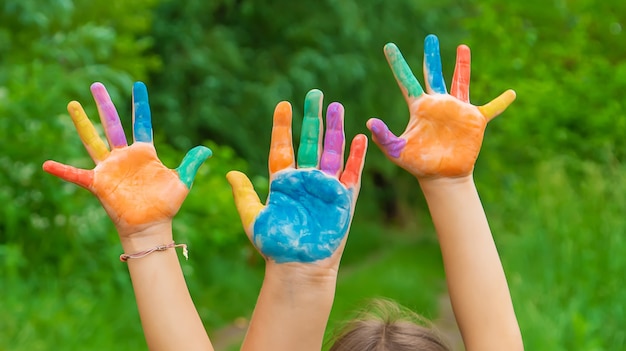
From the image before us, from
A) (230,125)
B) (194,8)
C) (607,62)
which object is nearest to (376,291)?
(230,125)

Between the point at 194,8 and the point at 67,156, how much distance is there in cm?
516

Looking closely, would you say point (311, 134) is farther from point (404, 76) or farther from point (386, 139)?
point (404, 76)

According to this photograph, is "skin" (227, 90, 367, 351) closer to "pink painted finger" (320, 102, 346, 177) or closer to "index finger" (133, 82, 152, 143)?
"pink painted finger" (320, 102, 346, 177)

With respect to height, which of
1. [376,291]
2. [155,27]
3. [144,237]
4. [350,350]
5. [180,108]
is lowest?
[376,291]

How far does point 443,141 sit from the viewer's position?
1.99 metres

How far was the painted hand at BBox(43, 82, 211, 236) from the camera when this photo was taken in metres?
1.86

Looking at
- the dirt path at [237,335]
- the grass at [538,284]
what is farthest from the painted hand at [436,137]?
the dirt path at [237,335]

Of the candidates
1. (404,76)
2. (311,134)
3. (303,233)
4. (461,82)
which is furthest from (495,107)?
(303,233)

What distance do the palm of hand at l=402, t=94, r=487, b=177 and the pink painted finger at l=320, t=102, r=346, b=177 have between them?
0.23 meters

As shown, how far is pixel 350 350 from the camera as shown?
1.97m

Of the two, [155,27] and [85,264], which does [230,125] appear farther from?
[85,264]

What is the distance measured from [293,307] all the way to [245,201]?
0.25 meters

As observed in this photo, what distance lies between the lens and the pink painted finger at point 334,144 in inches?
70.6

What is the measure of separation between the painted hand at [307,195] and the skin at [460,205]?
18 centimetres
